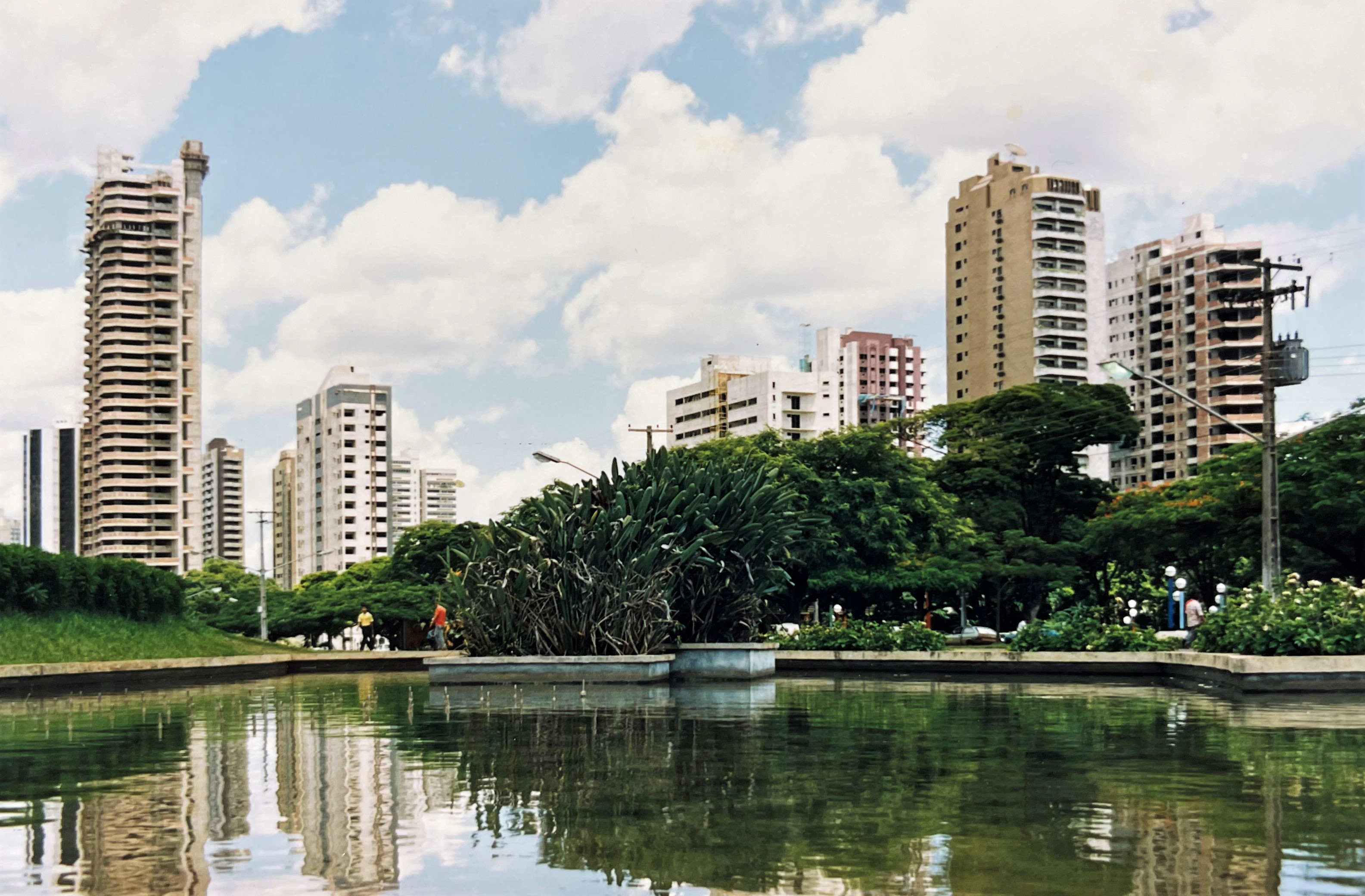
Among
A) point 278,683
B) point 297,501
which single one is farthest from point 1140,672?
point 297,501

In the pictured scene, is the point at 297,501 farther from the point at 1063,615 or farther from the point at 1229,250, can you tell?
the point at 1063,615

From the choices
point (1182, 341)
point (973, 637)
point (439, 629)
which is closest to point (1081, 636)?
point (439, 629)

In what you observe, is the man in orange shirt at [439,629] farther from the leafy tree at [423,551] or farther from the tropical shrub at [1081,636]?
the leafy tree at [423,551]

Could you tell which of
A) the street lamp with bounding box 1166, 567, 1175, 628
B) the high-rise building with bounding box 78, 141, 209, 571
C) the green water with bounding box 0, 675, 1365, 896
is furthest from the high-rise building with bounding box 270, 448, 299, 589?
the green water with bounding box 0, 675, 1365, 896

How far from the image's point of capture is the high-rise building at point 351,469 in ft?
502

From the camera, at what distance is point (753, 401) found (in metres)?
141

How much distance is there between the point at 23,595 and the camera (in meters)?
30.7

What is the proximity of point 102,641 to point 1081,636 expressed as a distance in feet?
67.4

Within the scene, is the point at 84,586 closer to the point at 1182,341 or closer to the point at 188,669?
the point at 188,669

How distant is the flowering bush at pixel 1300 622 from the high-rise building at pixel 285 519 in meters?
152

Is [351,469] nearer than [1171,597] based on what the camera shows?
No

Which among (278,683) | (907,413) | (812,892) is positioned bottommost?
(278,683)

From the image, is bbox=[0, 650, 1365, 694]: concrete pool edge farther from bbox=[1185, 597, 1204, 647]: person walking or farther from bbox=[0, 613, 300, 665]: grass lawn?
bbox=[1185, 597, 1204, 647]: person walking

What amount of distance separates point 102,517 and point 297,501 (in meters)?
45.7
